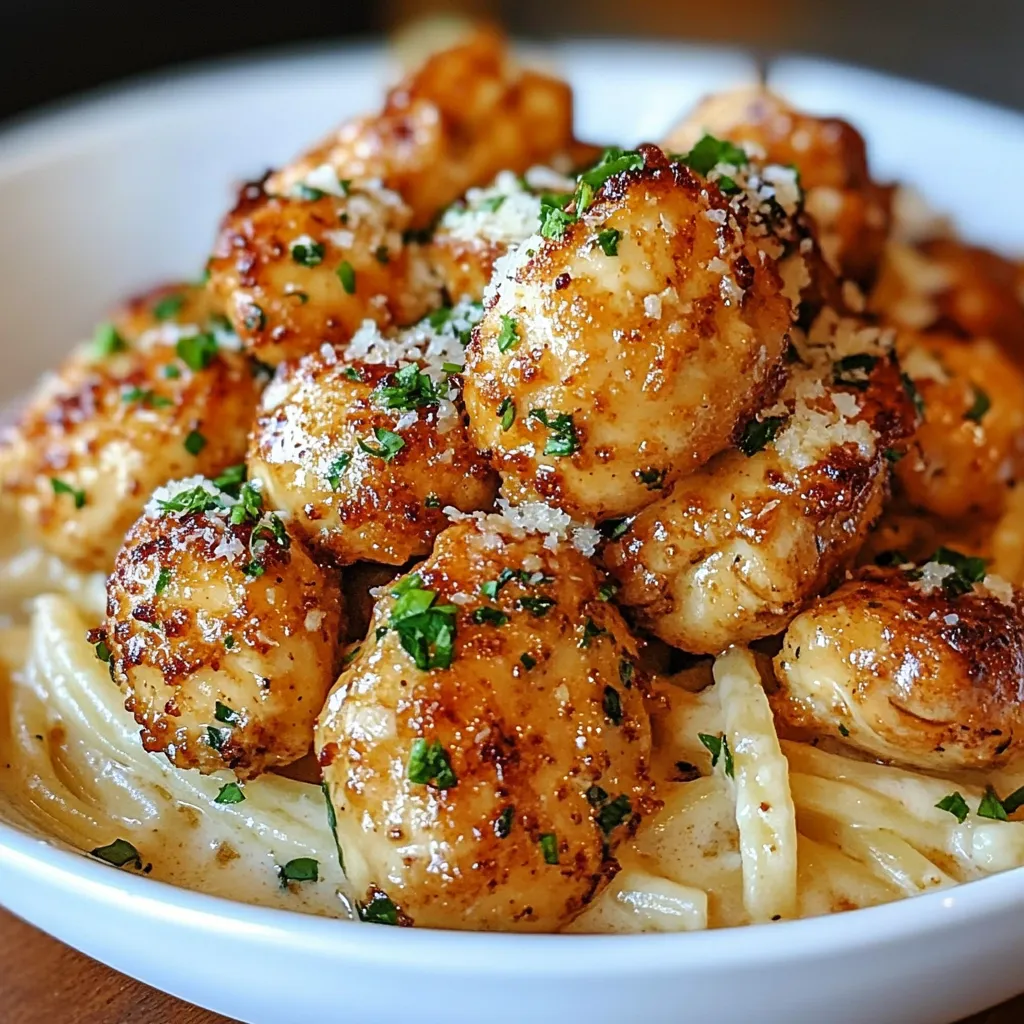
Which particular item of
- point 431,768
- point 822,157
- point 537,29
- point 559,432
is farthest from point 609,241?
point 537,29

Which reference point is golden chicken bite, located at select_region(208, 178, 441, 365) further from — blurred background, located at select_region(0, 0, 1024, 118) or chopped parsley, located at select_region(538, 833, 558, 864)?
blurred background, located at select_region(0, 0, 1024, 118)

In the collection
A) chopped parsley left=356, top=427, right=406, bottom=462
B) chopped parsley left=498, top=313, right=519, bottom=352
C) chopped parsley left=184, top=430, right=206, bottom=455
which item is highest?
chopped parsley left=498, top=313, right=519, bottom=352

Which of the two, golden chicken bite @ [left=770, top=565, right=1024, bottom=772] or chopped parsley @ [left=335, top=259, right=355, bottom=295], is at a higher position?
chopped parsley @ [left=335, top=259, right=355, bottom=295]

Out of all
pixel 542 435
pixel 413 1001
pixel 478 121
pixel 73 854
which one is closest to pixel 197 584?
pixel 73 854

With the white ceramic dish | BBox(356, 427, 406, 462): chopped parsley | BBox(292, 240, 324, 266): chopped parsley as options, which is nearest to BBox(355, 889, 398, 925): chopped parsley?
the white ceramic dish

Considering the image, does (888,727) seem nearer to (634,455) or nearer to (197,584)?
(634,455)

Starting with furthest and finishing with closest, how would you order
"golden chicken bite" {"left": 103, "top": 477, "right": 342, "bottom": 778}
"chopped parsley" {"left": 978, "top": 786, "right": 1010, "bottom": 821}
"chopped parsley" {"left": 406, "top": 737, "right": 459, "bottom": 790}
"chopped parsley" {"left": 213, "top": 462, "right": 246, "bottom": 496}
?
"chopped parsley" {"left": 213, "top": 462, "right": 246, "bottom": 496} < "chopped parsley" {"left": 978, "top": 786, "right": 1010, "bottom": 821} < "golden chicken bite" {"left": 103, "top": 477, "right": 342, "bottom": 778} < "chopped parsley" {"left": 406, "top": 737, "right": 459, "bottom": 790}
